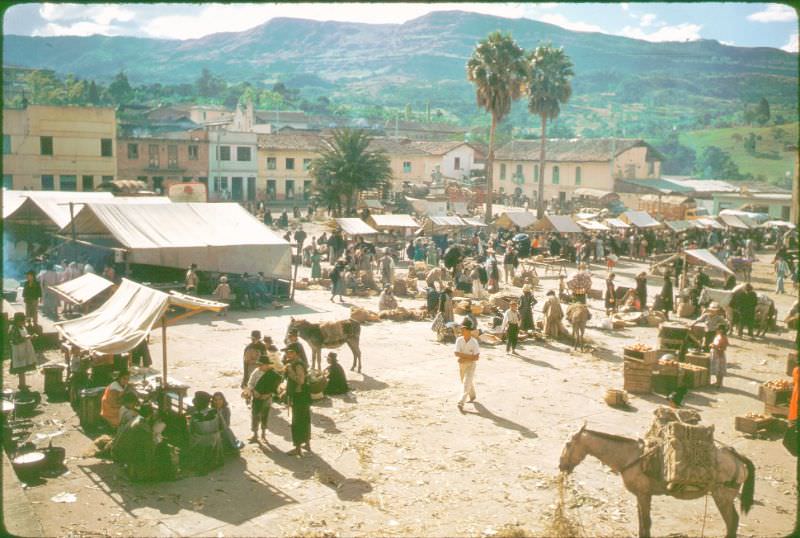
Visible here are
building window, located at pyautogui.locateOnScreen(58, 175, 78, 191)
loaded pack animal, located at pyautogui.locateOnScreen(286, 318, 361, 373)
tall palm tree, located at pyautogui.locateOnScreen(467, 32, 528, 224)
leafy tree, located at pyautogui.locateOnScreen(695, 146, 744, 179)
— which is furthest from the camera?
leafy tree, located at pyautogui.locateOnScreen(695, 146, 744, 179)

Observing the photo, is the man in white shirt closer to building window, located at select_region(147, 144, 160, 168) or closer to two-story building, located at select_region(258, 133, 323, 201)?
building window, located at select_region(147, 144, 160, 168)

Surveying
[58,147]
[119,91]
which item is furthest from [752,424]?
[119,91]

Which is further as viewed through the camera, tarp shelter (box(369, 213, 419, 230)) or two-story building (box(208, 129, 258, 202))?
two-story building (box(208, 129, 258, 202))

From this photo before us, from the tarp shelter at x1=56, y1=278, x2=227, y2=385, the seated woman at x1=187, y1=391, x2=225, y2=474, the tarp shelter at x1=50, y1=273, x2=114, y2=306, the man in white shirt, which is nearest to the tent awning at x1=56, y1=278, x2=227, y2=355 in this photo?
the tarp shelter at x1=56, y1=278, x2=227, y2=385

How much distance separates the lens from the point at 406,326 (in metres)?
19.0

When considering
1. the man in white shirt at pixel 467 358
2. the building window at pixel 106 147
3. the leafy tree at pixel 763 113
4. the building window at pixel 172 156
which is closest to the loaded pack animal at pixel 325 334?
the man in white shirt at pixel 467 358

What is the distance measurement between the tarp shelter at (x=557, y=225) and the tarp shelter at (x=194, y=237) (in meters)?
15.8

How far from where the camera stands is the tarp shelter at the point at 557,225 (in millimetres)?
33625

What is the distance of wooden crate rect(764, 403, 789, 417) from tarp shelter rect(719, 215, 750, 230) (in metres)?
32.9

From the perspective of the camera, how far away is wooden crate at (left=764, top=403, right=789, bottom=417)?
38.4ft

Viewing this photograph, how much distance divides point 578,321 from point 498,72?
3087 centimetres

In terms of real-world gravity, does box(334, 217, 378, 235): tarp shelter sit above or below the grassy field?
below

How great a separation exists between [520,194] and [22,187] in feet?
139

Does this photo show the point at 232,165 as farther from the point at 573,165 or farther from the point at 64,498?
the point at 64,498
